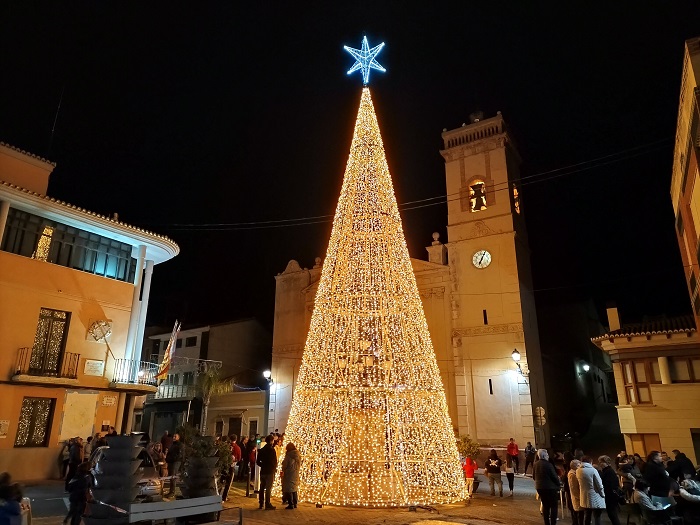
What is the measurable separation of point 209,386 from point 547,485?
24.9 m

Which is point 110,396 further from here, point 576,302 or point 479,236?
point 576,302

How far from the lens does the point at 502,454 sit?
2245 centimetres

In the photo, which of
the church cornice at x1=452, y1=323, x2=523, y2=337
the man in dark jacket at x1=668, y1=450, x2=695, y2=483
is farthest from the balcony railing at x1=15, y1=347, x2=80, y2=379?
the church cornice at x1=452, y1=323, x2=523, y2=337

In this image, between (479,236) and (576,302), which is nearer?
(479,236)

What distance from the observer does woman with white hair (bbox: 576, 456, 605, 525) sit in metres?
8.09

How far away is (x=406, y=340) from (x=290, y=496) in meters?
4.24

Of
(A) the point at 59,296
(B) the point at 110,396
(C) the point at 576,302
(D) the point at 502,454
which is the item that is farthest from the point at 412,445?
(C) the point at 576,302

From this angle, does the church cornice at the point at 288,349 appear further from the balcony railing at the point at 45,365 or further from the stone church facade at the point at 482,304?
the balcony railing at the point at 45,365

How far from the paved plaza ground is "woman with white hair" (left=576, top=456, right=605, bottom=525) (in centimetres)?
164

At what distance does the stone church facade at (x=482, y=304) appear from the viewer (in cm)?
2347

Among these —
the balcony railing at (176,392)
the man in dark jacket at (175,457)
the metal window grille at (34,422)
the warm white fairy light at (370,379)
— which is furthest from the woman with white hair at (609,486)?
the balcony railing at (176,392)

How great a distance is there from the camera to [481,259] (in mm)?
26281

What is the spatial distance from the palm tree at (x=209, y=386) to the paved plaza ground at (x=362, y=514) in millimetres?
17672

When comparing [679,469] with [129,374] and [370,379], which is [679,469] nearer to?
[370,379]
